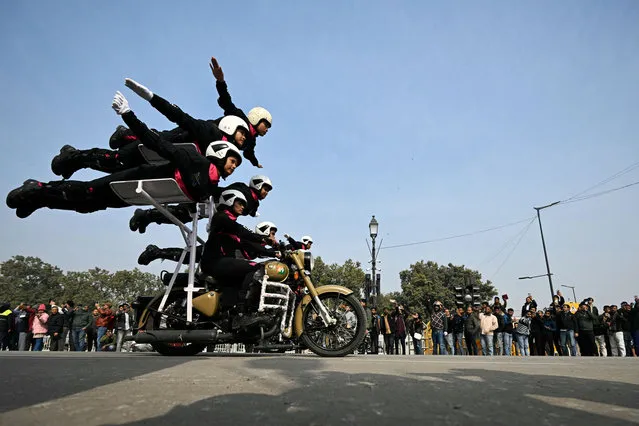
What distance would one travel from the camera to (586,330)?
13.5 m

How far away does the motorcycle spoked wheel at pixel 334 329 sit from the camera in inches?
228

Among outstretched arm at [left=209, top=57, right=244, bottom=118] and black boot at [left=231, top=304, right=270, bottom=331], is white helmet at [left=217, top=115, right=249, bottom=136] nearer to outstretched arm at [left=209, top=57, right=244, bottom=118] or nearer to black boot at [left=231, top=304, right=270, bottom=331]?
outstretched arm at [left=209, top=57, right=244, bottom=118]

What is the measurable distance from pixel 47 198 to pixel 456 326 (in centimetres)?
1252

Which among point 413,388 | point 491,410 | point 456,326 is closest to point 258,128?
point 413,388

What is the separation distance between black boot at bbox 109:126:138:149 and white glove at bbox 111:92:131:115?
0.97 m

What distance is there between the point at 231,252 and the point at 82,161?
79.0 inches

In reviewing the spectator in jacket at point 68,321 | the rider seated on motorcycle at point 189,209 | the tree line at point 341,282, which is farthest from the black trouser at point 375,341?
the tree line at point 341,282

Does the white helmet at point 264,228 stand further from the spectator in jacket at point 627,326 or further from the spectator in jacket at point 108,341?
the spectator in jacket at point 627,326

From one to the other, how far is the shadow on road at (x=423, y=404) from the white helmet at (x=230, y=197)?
12.1 ft

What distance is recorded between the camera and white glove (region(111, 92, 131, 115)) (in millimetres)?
4520

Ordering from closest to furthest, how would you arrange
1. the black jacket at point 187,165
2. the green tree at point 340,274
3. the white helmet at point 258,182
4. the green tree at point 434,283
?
the black jacket at point 187,165
the white helmet at point 258,182
the green tree at point 340,274
the green tree at point 434,283

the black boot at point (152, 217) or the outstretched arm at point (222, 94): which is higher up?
the outstretched arm at point (222, 94)

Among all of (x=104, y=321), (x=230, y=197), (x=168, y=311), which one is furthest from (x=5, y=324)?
(x=230, y=197)

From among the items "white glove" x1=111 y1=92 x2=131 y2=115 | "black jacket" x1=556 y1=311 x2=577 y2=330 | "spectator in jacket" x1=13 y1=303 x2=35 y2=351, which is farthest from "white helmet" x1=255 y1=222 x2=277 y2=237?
"spectator in jacket" x1=13 y1=303 x2=35 y2=351
